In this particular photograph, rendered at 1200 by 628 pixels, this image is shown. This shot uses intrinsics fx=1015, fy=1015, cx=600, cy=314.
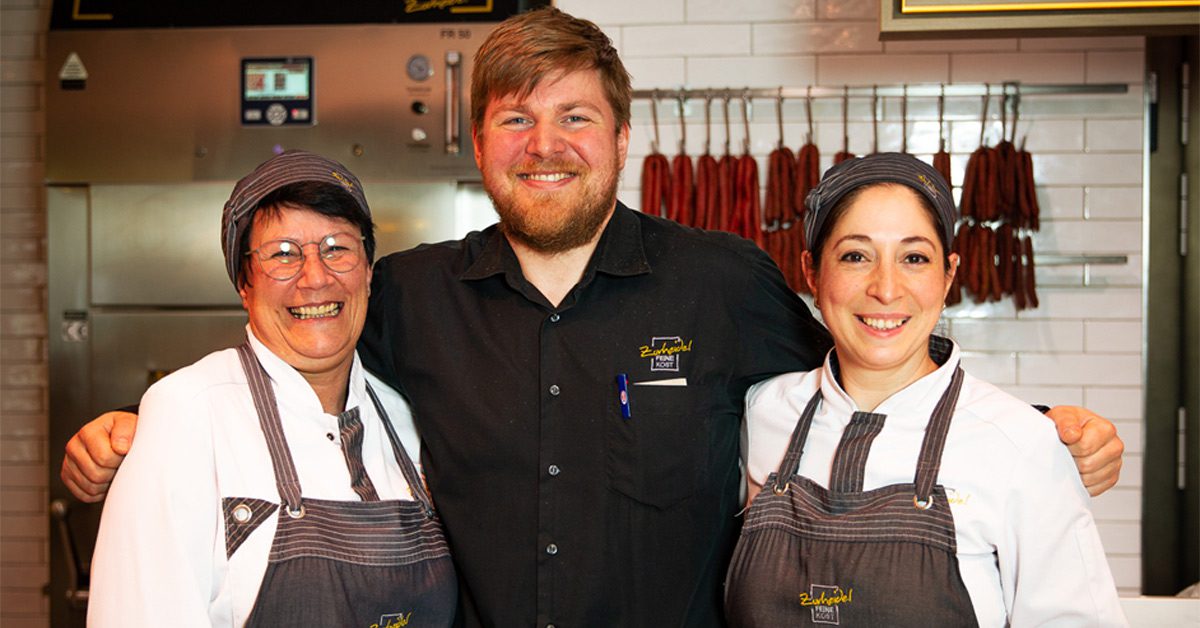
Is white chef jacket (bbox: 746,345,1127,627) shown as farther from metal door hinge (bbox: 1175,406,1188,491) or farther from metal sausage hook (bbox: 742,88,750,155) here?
metal door hinge (bbox: 1175,406,1188,491)

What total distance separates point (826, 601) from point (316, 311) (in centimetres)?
103

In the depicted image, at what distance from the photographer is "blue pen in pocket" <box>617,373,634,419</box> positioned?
2.02m

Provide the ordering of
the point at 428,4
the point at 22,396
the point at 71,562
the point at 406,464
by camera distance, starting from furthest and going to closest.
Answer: the point at 22,396 < the point at 428,4 < the point at 71,562 < the point at 406,464

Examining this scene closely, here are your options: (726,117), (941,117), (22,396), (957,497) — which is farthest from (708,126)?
(22,396)

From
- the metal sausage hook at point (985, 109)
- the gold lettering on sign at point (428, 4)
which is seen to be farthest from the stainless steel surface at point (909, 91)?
the gold lettering on sign at point (428, 4)

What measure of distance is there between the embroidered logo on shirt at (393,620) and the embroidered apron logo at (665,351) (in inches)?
26.3

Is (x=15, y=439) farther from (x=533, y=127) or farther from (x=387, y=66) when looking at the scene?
(x=533, y=127)

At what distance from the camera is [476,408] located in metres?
2.03

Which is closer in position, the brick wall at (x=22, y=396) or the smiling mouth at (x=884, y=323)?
the smiling mouth at (x=884, y=323)

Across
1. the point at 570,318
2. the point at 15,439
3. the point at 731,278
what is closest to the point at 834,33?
the point at 731,278

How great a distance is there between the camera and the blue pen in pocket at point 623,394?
202 cm

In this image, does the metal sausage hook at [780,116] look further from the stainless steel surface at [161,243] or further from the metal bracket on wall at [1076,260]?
the stainless steel surface at [161,243]

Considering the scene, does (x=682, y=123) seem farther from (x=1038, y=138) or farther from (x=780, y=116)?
(x=1038, y=138)

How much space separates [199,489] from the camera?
1655mm
